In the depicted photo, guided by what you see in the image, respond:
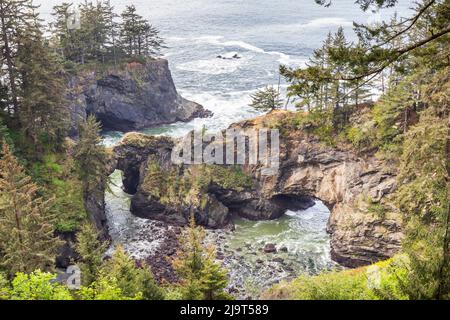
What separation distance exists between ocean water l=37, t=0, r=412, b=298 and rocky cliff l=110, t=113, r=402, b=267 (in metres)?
1.76

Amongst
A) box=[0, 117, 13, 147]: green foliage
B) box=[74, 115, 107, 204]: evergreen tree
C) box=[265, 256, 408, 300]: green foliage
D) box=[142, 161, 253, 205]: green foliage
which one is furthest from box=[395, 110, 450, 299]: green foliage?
box=[0, 117, 13, 147]: green foliage

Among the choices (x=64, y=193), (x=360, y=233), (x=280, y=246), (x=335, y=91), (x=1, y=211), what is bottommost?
(x=280, y=246)

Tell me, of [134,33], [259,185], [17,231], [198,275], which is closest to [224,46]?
[134,33]

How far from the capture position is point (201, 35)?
4323 inches

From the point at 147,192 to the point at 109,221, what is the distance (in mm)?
5049

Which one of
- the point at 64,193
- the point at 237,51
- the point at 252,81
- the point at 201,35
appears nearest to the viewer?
the point at 64,193

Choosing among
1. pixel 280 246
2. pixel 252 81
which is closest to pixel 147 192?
pixel 280 246

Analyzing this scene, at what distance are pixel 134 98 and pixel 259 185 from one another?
3290 cm

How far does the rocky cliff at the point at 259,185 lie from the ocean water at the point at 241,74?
1.76m

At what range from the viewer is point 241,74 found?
8394 cm

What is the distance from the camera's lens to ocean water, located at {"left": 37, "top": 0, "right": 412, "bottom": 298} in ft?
123

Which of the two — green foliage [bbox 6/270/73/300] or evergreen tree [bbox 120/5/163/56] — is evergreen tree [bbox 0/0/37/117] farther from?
evergreen tree [bbox 120/5/163/56]

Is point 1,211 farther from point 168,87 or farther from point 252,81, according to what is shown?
point 252,81

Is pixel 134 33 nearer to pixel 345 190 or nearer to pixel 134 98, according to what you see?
pixel 134 98
